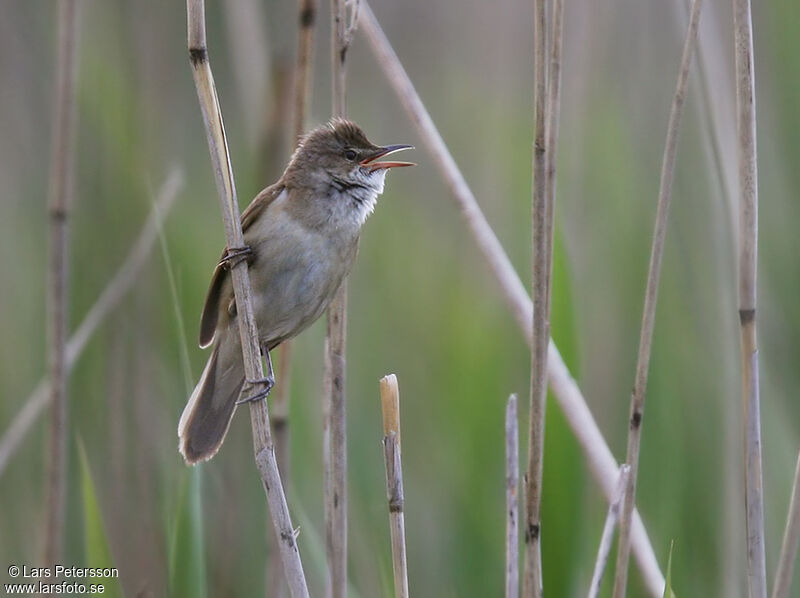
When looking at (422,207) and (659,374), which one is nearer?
(659,374)

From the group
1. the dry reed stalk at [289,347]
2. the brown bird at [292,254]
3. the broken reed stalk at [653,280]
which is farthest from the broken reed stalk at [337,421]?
the broken reed stalk at [653,280]

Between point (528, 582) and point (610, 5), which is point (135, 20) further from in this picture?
point (528, 582)

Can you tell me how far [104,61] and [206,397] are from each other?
0.99 meters

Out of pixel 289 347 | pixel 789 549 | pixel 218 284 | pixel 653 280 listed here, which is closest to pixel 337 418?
pixel 289 347

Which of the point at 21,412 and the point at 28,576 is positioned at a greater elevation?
the point at 21,412

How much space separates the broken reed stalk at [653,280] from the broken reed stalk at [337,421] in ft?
1.85

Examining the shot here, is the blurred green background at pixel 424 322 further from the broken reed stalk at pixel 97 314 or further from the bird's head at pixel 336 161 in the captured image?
the bird's head at pixel 336 161

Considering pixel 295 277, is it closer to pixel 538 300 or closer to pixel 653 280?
pixel 538 300

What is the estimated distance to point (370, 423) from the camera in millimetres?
2941

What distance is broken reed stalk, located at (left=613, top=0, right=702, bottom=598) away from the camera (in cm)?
197

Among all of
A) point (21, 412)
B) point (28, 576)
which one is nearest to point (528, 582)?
point (28, 576)

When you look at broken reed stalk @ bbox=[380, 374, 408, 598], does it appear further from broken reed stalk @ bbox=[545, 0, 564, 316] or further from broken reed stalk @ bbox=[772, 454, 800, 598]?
broken reed stalk @ bbox=[772, 454, 800, 598]

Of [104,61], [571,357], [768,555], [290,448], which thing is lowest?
[768,555]

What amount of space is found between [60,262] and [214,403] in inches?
19.6
